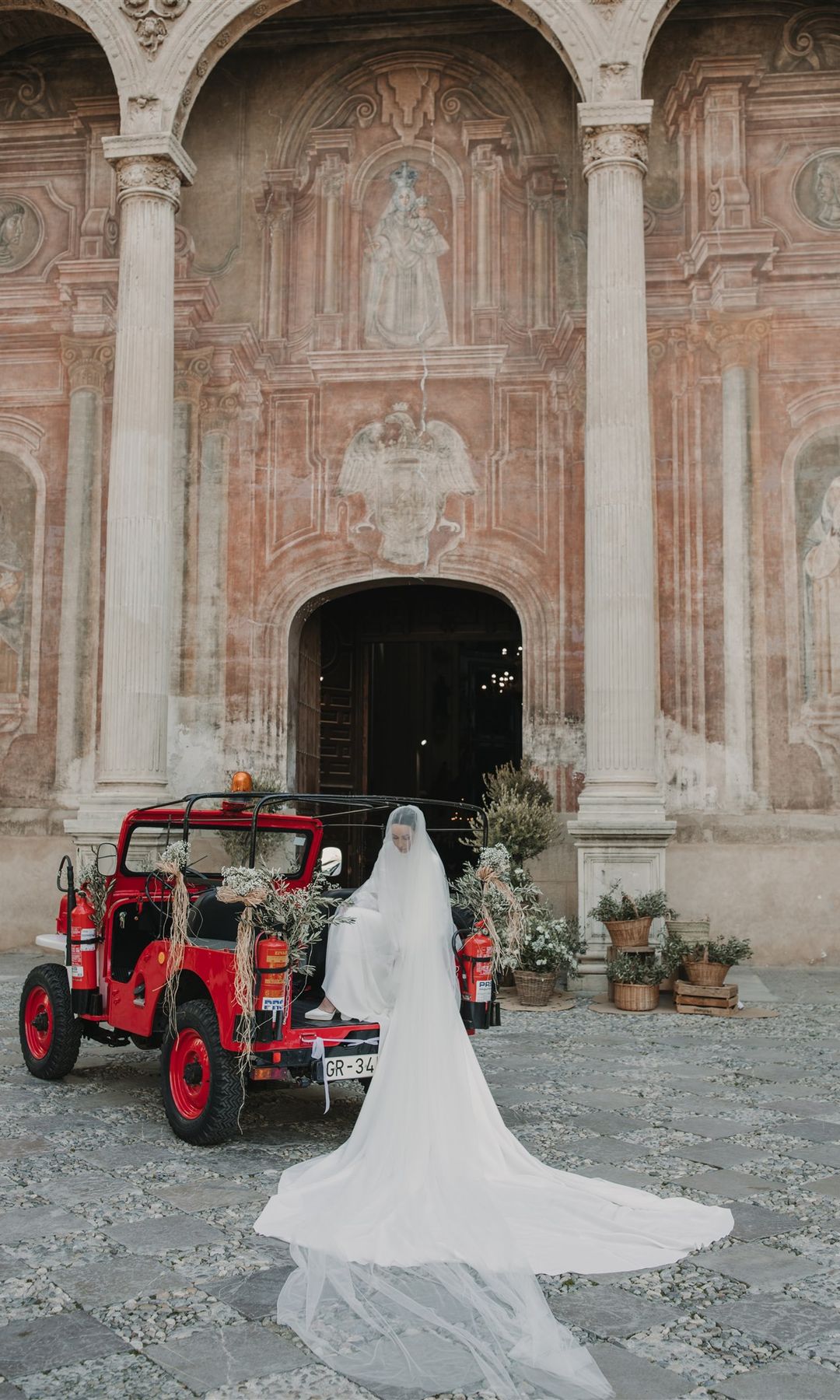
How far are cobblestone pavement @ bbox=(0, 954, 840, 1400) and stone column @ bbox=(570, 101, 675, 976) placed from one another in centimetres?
294

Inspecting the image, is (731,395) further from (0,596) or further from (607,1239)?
(607,1239)

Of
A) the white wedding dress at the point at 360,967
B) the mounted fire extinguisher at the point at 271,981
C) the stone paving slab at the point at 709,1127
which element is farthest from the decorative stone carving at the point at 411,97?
the stone paving slab at the point at 709,1127

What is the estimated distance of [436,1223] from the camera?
443cm

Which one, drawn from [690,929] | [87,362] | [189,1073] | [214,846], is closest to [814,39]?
[87,362]

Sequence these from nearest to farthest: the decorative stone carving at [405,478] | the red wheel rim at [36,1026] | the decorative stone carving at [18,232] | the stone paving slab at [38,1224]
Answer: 1. the stone paving slab at [38,1224]
2. the red wheel rim at [36,1026]
3. the decorative stone carving at [405,478]
4. the decorative stone carving at [18,232]

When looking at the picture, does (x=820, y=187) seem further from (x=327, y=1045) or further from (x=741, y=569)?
(x=327, y=1045)

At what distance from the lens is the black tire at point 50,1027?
717 cm

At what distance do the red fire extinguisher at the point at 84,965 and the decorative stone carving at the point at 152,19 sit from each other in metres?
10.1

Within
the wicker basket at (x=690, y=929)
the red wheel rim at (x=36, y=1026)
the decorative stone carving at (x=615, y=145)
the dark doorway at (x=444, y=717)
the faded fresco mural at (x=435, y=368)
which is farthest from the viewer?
the dark doorway at (x=444, y=717)

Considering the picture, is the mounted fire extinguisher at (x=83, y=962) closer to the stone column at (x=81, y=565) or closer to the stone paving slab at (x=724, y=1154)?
the stone paving slab at (x=724, y=1154)

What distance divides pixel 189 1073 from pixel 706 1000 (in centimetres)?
552

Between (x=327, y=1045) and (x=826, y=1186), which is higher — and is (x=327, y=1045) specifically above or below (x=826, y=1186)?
above

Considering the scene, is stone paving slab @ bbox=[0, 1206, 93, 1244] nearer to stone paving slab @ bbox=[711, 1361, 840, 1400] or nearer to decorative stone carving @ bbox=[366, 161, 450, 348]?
stone paving slab @ bbox=[711, 1361, 840, 1400]

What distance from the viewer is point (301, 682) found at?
1511 cm
